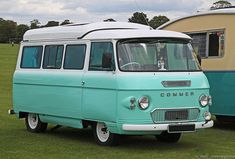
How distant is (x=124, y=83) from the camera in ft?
35.7

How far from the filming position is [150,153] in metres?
11.0

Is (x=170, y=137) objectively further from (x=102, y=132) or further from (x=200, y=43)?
(x=200, y=43)

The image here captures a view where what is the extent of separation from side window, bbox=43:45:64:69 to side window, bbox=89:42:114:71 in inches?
50.0

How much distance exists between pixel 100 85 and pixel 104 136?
3.43ft

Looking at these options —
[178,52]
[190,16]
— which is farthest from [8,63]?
[178,52]

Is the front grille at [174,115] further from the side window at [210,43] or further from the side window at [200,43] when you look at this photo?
the side window at [200,43]

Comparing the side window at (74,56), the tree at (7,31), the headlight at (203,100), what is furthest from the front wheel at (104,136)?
the tree at (7,31)

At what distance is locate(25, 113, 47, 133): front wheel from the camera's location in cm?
1408

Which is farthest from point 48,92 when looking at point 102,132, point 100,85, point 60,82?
point 100,85

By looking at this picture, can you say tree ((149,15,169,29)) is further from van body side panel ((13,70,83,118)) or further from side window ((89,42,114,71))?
side window ((89,42,114,71))

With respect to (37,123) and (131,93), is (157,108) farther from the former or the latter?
(37,123)

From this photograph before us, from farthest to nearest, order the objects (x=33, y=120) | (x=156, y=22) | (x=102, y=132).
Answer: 1. (x=156, y=22)
2. (x=33, y=120)
3. (x=102, y=132)

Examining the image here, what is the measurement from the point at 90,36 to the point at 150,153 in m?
2.76

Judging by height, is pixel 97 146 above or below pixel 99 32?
below
